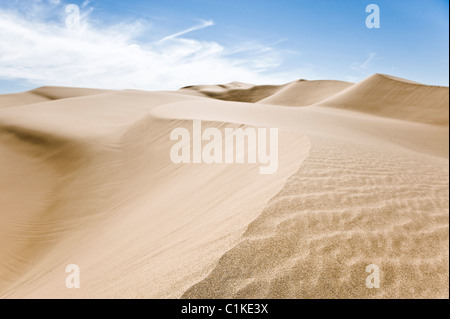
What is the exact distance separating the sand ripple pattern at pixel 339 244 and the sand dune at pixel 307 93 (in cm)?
4318

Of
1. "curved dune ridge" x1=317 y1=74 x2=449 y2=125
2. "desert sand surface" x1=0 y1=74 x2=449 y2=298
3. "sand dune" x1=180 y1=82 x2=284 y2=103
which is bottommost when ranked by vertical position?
"desert sand surface" x1=0 y1=74 x2=449 y2=298

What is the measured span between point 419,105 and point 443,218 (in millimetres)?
25126

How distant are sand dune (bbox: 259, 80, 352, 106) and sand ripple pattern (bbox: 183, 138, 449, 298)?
43.2 m

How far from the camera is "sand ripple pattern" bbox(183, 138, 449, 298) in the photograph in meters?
1.86

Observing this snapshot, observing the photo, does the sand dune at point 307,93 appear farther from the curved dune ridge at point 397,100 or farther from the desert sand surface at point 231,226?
the desert sand surface at point 231,226

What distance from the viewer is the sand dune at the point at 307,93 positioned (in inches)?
1800

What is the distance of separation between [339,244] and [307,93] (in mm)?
49970

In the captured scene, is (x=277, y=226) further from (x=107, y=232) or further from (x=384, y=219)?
(x=107, y=232)

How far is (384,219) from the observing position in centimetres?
267

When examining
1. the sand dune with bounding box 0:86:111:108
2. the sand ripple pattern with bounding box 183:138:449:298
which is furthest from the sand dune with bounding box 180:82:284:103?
the sand ripple pattern with bounding box 183:138:449:298

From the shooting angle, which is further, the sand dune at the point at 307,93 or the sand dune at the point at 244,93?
the sand dune at the point at 244,93

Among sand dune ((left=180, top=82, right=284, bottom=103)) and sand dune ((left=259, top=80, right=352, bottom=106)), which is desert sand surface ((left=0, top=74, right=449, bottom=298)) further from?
sand dune ((left=180, top=82, right=284, bottom=103))

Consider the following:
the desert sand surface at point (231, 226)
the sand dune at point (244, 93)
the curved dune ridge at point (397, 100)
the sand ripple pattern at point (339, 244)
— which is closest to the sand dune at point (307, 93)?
the sand dune at point (244, 93)
